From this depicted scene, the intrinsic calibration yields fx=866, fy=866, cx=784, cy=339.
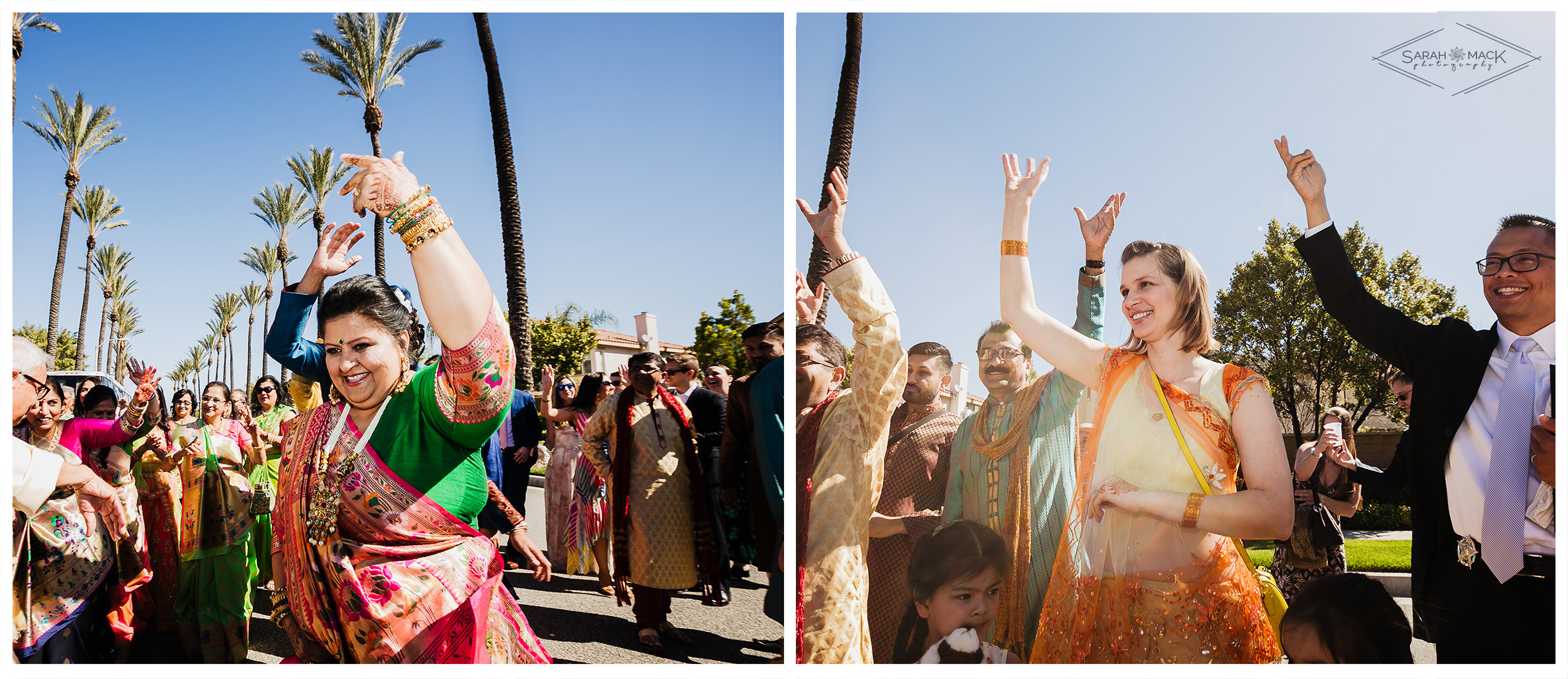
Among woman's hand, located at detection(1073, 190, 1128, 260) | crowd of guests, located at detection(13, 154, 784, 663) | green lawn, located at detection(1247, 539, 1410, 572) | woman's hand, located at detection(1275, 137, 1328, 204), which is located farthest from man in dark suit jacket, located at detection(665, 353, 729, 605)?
woman's hand, located at detection(1275, 137, 1328, 204)

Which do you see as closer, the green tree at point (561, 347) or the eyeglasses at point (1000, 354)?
the eyeglasses at point (1000, 354)

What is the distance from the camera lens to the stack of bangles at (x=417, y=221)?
2.19 m

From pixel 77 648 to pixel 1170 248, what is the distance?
4.23m

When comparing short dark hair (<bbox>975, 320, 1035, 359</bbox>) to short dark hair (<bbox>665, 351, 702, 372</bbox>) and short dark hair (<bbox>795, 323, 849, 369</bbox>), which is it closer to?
short dark hair (<bbox>795, 323, 849, 369</bbox>)

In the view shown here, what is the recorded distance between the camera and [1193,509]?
2572 millimetres

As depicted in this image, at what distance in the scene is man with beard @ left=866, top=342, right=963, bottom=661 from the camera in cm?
293

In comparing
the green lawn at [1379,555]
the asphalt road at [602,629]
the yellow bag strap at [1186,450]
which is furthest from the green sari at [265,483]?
the green lawn at [1379,555]

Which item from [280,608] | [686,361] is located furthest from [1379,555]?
[686,361]

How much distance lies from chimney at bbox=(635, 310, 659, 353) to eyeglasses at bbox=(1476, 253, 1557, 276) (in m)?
2.98

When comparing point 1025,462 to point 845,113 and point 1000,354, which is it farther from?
point 845,113

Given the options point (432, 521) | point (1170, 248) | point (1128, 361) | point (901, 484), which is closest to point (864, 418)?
point (901, 484)

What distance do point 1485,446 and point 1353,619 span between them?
2.14 ft

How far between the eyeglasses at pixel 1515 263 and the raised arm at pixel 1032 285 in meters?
1.07

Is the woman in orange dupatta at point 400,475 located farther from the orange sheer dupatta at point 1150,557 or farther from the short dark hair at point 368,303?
the orange sheer dupatta at point 1150,557
